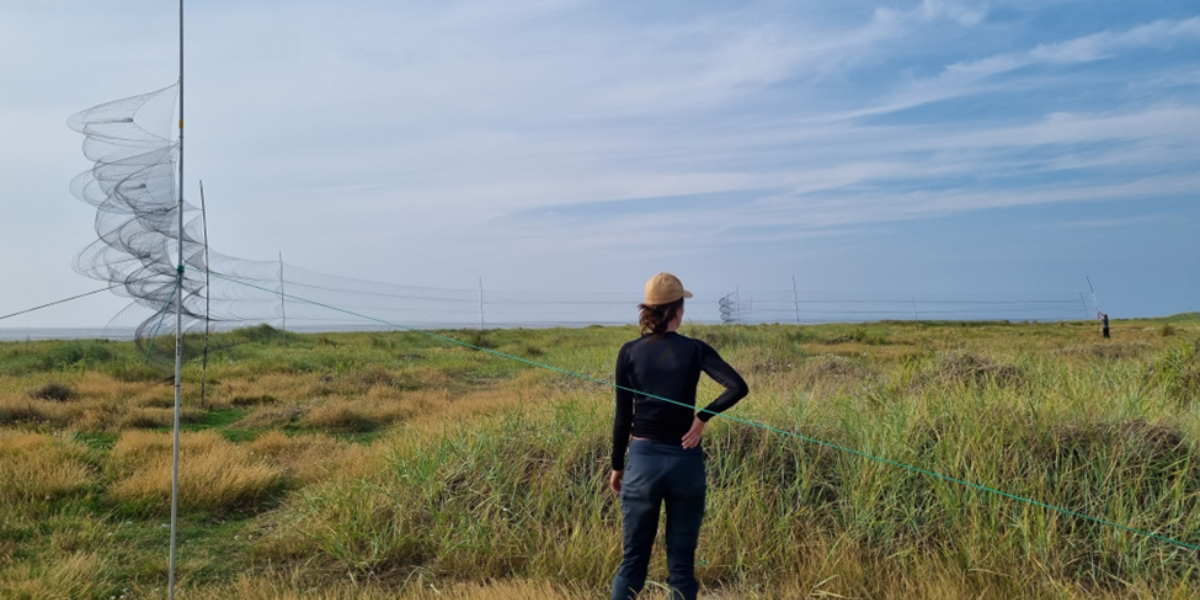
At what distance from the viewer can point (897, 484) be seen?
510cm

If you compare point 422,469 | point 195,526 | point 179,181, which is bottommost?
point 195,526

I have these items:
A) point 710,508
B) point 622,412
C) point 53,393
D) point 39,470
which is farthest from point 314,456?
point 53,393

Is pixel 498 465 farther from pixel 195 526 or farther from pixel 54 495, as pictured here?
pixel 54 495

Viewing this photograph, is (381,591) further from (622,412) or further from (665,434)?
(665,434)

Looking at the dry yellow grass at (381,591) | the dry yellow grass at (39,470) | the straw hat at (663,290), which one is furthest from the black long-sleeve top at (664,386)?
the dry yellow grass at (39,470)

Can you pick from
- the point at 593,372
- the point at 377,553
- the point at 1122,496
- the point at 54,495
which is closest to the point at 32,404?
the point at 54,495

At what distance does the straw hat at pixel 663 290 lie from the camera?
356cm

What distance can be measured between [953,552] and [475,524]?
9.34ft

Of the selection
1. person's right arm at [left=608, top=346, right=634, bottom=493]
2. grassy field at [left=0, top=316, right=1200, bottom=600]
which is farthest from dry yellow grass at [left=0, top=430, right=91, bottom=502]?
person's right arm at [left=608, top=346, right=634, bottom=493]

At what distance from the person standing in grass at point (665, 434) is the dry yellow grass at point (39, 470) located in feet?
18.4

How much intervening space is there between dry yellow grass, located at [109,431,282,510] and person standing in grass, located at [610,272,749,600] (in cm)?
454

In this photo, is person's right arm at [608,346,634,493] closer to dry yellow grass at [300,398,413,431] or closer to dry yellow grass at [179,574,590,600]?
dry yellow grass at [179,574,590,600]

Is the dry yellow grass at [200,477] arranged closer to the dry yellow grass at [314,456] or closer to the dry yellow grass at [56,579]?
the dry yellow grass at [314,456]

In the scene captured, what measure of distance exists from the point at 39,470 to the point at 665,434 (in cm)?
627
